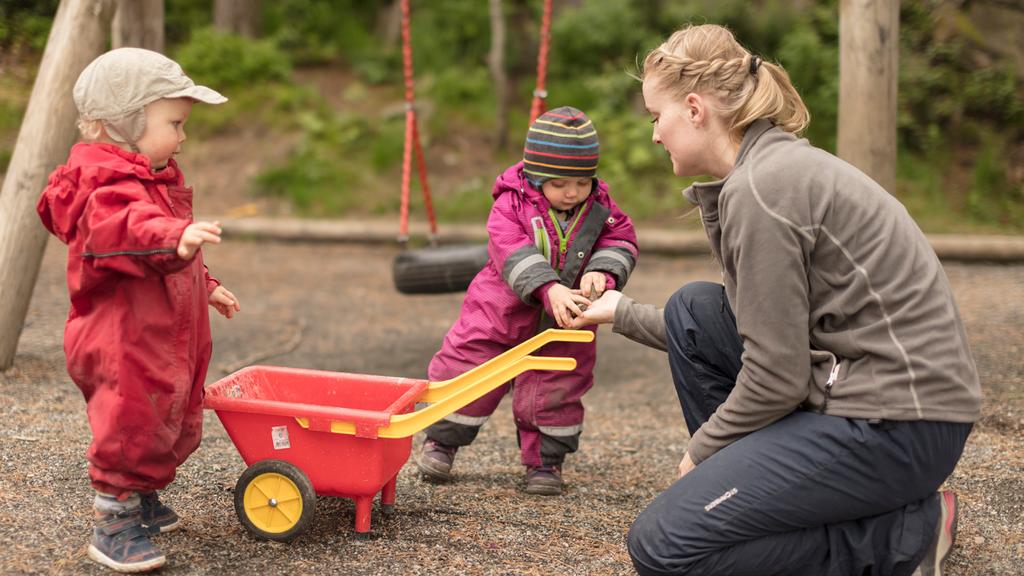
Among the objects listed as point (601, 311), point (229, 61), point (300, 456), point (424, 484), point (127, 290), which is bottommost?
point (424, 484)

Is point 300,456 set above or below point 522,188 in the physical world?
below

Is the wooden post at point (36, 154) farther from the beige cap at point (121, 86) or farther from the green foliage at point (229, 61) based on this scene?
the green foliage at point (229, 61)

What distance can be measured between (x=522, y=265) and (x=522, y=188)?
284mm

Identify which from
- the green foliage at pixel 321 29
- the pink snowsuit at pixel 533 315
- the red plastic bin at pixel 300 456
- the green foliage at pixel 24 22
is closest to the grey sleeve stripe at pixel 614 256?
the pink snowsuit at pixel 533 315

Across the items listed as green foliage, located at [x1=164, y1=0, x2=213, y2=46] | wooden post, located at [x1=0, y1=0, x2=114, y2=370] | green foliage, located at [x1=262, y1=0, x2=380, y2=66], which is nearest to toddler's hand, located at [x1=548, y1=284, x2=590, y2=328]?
wooden post, located at [x1=0, y1=0, x2=114, y2=370]

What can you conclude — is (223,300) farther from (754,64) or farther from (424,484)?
(754,64)

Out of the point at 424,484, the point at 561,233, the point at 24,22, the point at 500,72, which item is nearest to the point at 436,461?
the point at 424,484

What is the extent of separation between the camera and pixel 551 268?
329 cm

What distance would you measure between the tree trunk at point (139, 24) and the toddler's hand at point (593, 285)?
10.2 feet

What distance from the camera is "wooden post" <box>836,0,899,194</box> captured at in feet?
15.1

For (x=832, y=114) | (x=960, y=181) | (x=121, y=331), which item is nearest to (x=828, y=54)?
(x=832, y=114)

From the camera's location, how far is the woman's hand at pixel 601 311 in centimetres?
307

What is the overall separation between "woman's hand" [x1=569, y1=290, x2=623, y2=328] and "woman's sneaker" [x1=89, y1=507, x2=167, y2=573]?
1.23m

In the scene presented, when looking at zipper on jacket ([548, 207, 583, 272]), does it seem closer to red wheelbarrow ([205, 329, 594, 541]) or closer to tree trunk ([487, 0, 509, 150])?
red wheelbarrow ([205, 329, 594, 541])
